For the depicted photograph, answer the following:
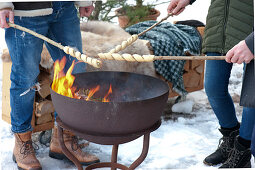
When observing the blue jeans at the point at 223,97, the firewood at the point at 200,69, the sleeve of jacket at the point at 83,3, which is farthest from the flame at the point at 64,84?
the firewood at the point at 200,69

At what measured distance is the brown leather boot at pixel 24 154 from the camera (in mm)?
2295

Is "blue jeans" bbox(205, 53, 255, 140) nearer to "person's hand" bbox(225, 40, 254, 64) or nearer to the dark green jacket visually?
the dark green jacket

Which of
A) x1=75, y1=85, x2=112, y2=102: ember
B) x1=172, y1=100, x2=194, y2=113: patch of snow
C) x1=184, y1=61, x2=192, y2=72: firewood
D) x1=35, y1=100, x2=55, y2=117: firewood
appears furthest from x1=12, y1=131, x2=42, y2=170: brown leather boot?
x1=184, y1=61, x2=192, y2=72: firewood

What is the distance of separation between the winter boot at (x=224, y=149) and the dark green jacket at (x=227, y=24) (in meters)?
0.60

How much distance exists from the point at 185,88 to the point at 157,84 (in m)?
1.71

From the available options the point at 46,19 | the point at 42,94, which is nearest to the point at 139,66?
the point at 42,94

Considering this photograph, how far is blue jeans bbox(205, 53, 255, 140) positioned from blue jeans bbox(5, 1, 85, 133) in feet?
2.86

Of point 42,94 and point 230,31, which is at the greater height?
point 230,31

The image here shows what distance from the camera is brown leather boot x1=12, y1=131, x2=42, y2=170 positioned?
Answer: 7.53ft

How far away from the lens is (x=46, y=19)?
2.09 m

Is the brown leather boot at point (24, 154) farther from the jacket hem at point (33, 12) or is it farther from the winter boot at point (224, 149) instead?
the winter boot at point (224, 149)

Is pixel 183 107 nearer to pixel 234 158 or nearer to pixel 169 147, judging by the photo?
pixel 169 147

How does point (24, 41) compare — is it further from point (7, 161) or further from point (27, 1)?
point (7, 161)

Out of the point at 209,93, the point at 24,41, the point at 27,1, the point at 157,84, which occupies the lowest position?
the point at 209,93
